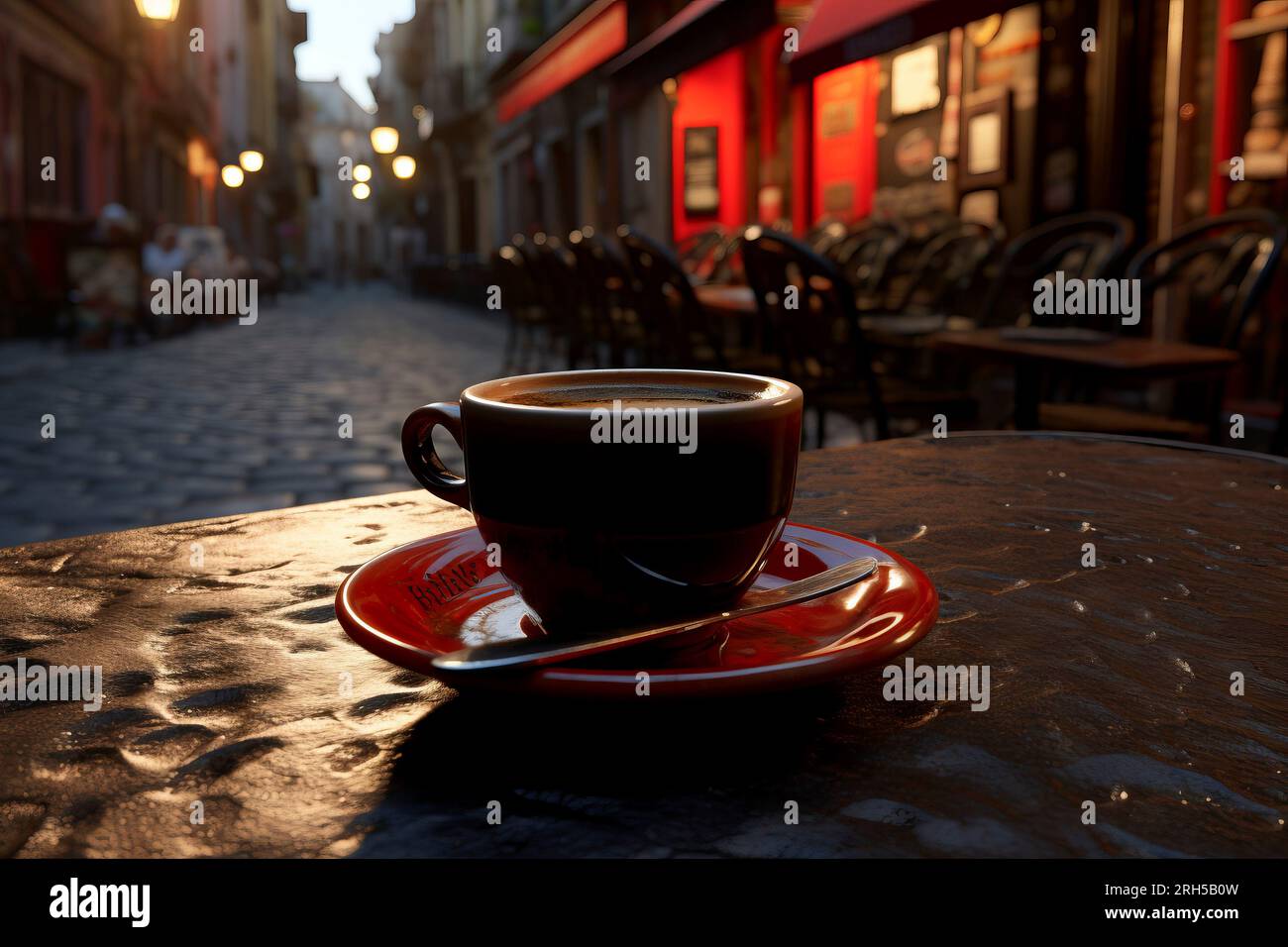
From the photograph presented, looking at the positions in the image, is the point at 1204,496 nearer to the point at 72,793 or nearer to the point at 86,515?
the point at 72,793

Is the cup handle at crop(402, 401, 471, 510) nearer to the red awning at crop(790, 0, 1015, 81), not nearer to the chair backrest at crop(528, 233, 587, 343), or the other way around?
the red awning at crop(790, 0, 1015, 81)

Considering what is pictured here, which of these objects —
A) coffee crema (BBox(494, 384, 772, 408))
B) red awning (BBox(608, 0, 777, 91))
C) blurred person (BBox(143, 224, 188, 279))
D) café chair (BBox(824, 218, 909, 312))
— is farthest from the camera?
blurred person (BBox(143, 224, 188, 279))

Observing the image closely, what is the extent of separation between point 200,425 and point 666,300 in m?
2.73

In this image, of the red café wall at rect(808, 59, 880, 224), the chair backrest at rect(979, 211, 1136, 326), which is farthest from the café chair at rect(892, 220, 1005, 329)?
the red café wall at rect(808, 59, 880, 224)

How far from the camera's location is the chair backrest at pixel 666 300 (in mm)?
4574

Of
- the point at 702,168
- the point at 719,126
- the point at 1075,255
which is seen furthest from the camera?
the point at 702,168

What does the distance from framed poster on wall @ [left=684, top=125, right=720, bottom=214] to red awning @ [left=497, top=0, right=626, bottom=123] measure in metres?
1.82

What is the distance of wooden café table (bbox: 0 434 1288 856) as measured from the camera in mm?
493

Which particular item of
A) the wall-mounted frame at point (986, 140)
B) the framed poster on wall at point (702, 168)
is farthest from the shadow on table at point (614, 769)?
the framed poster on wall at point (702, 168)

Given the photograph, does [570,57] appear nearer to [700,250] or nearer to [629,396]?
[700,250]

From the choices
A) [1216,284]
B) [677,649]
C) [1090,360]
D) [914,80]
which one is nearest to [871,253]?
[914,80]

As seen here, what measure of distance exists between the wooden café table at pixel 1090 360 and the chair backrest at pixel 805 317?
13.1 inches

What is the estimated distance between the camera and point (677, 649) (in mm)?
667

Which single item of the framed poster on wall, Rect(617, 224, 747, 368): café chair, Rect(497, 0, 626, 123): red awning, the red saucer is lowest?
the red saucer
